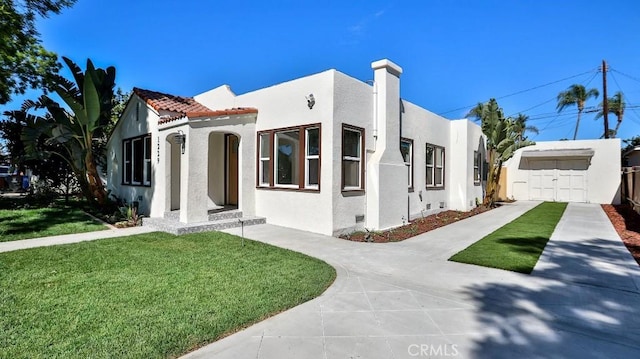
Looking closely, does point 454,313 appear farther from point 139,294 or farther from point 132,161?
point 132,161

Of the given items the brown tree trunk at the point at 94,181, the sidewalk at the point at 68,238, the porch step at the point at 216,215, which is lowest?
the sidewalk at the point at 68,238

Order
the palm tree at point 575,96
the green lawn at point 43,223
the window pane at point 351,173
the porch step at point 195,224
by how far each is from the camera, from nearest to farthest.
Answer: the green lawn at point 43,223 → the porch step at point 195,224 → the window pane at point 351,173 → the palm tree at point 575,96

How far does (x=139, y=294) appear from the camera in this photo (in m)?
4.49

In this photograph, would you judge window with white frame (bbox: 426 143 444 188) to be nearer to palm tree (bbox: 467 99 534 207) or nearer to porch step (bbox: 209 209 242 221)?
palm tree (bbox: 467 99 534 207)

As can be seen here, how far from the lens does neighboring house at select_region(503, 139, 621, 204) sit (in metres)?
21.1

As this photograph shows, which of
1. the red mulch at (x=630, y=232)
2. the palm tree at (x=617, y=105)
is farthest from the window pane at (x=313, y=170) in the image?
the palm tree at (x=617, y=105)

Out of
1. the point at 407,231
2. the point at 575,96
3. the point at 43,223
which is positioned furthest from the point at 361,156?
the point at 575,96

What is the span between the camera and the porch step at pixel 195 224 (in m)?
9.00

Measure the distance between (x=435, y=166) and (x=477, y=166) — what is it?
501cm

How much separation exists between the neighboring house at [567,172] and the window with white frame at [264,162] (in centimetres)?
2102

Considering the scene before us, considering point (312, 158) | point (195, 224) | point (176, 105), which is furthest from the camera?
point (176, 105)

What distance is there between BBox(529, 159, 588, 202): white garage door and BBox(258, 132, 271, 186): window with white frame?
21.6 m

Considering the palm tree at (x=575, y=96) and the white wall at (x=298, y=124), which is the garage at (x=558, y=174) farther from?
the white wall at (x=298, y=124)

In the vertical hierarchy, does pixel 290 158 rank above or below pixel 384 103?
below
